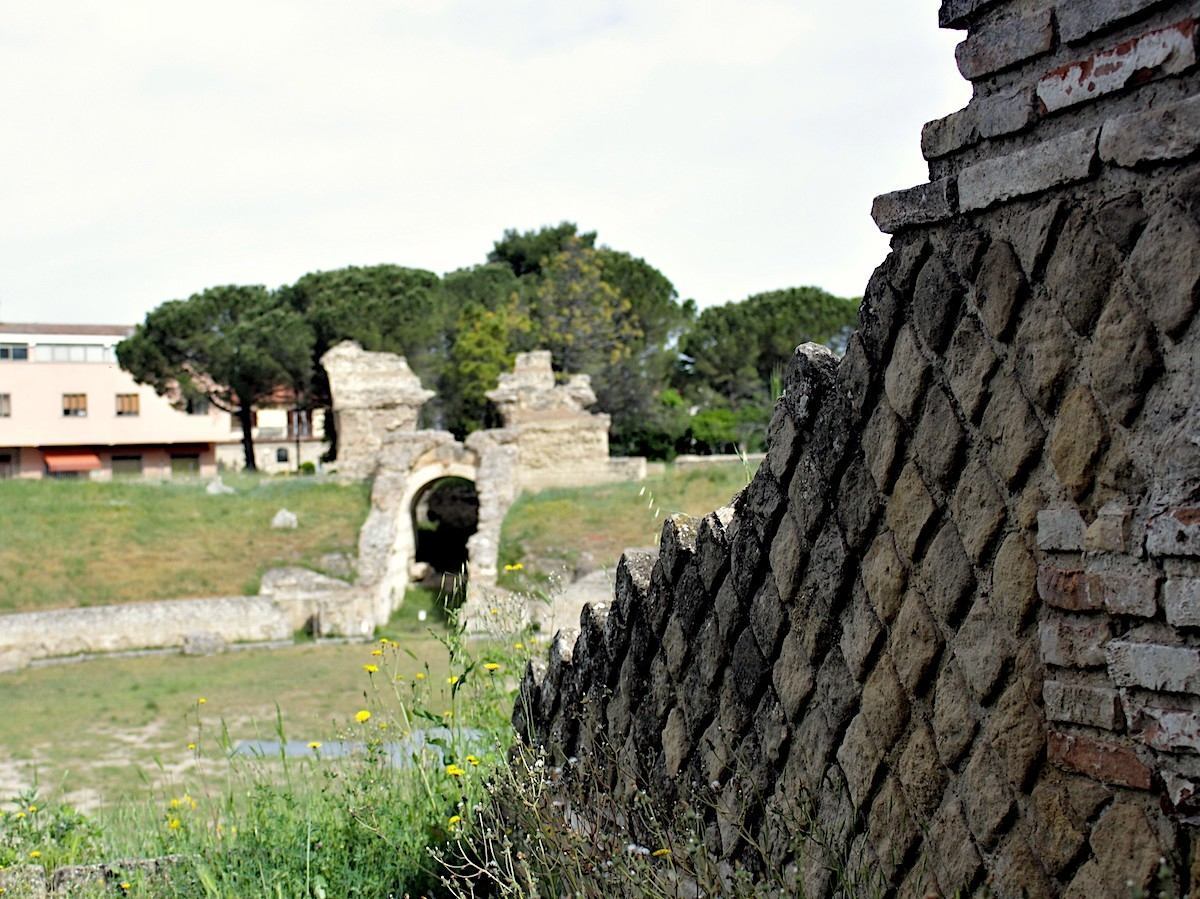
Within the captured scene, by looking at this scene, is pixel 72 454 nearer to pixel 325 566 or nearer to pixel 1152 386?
pixel 325 566

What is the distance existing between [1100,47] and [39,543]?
25.5m

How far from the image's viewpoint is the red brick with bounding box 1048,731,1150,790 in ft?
8.04

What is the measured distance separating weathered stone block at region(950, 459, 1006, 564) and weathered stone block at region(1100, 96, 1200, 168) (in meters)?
0.74

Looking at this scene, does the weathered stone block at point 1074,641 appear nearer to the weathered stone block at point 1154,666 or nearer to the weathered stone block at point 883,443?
the weathered stone block at point 1154,666

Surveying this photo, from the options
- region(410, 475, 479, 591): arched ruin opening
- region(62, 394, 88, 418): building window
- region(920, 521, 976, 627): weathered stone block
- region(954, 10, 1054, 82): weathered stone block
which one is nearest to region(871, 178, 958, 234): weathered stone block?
region(954, 10, 1054, 82): weathered stone block

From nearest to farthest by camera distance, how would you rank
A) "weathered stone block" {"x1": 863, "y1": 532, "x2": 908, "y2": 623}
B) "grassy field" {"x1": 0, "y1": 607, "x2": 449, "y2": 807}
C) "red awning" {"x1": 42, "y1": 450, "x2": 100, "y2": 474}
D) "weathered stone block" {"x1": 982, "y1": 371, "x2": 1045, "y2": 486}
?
"weathered stone block" {"x1": 982, "y1": 371, "x2": 1045, "y2": 486}
"weathered stone block" {"x1": 863, "y1": 532, "x2": 908, "y2": 623}
"grassy field" {"x1": 0, "y1": 607, "x2": 449, "y2": 807}
"red awning" {"x1": 42, "y1": 450, "x2": 100, "y2": 474}

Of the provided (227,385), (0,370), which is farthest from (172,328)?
(0,370)

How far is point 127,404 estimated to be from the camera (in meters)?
55.4

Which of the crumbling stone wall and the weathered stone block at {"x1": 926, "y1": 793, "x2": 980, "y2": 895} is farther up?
the crumbling stone wall

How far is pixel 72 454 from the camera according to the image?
5522 cm

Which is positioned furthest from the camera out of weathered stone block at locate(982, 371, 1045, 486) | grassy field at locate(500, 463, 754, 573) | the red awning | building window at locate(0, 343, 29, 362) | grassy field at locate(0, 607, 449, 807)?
building window at locate(0, 343, 29, 362)

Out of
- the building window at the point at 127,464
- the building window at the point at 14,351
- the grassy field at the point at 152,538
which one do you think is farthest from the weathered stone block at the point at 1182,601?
the building window at the point at 14,351

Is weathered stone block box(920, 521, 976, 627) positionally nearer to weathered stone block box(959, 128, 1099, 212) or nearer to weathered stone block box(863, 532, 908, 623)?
weathered stone block box(863, 532, 908, 623)

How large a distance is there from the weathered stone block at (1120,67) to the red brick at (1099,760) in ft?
4.38
